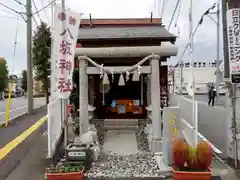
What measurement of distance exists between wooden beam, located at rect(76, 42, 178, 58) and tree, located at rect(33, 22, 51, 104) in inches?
826

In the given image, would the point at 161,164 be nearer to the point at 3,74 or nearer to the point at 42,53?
the point at 42,53

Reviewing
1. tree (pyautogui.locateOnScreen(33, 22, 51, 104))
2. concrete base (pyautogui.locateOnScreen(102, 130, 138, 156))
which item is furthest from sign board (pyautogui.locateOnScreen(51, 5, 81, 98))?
tree (pyautogui.locateOnScreen(33, 22, 51, 104))

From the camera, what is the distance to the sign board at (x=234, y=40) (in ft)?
22.7

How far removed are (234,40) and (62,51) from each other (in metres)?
3.85

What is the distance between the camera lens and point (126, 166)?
298 inches

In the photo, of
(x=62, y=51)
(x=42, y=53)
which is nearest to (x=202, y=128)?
(x=62, y=51)

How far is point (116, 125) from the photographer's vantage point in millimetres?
11719

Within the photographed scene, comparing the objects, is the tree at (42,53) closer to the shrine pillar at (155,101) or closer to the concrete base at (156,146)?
the shrine pillar at (155,101)

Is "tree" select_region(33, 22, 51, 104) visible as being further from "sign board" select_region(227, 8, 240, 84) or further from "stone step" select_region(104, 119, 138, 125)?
"sign board" select_region(227, 8, 240, 84)

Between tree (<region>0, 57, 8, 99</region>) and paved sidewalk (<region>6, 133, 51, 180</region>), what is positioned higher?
tree (<region>0, 57, 8, 99</region>)

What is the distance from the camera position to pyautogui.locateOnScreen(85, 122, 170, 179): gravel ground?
6.88 metres

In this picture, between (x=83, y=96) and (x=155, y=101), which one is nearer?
(x=155, y=101)

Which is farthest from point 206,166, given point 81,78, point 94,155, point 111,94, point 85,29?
point 85,29

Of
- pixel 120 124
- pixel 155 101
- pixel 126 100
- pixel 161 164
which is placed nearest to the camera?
pixel 161 164
